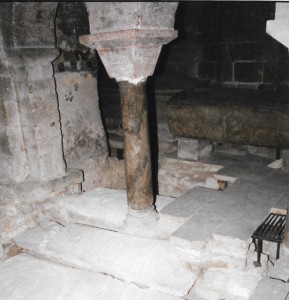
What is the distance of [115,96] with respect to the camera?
7375 mm

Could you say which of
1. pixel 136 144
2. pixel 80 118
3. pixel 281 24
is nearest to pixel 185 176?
pixel 80 118

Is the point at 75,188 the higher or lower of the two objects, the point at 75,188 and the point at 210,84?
the lower

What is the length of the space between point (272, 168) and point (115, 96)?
399cm

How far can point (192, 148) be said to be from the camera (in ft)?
16.3

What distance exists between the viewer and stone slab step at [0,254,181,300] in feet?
8.63

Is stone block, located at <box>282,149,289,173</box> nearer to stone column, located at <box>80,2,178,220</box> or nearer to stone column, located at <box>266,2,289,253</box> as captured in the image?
stone column, located at <box>80,2,178,220</box>

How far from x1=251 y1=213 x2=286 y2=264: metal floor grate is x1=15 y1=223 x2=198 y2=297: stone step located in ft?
1.82

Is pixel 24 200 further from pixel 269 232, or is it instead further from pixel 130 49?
pixel 269 232

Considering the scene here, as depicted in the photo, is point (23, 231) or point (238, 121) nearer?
point (23, 231)

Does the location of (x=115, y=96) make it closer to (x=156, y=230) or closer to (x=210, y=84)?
(x=210, y=84)

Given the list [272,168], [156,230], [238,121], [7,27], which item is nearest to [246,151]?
[272,168]

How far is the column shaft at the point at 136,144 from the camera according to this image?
3.06 meters

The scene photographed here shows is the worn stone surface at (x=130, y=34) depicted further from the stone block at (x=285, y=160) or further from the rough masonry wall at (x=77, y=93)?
the stone block at (x=285, y=160)

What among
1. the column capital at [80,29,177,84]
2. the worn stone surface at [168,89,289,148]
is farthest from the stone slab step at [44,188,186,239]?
the column capital at [80,29,177,84]
